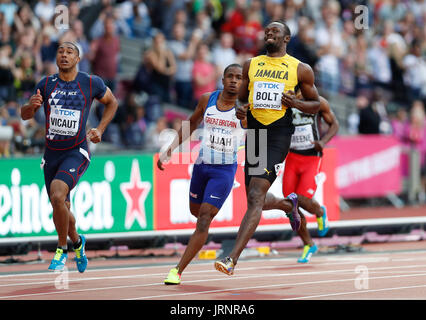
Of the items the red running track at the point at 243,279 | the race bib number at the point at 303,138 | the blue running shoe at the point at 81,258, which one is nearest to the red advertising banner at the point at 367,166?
the red running track at the point at 243,279

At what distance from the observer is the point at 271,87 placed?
34.1 feet

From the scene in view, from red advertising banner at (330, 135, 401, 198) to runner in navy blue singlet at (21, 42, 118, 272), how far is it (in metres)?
10.8

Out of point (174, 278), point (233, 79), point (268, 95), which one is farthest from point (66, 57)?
point (174, 278)

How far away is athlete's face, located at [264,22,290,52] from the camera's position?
34.2 feet

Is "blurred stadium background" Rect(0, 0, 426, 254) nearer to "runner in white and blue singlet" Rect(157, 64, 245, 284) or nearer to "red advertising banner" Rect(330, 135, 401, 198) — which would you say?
"red advertising banner" Rect(330, 135, 401, 198)

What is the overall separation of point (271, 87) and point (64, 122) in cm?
244

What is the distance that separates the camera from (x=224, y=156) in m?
10.9

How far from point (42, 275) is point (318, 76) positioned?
12.3 metres

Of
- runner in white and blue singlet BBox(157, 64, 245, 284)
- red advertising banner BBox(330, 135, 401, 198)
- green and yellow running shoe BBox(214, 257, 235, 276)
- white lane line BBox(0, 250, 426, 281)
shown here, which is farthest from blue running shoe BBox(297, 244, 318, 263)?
red advertising banner BBox(330, 135, 401, 198)

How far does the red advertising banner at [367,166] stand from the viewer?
70.8ft

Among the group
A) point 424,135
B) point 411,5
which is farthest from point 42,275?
point 411,5

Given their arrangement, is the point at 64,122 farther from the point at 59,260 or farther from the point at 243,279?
the point at 243,279

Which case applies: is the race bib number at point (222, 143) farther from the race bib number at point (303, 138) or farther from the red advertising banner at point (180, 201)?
the red advertising banner at point (180, 201)
